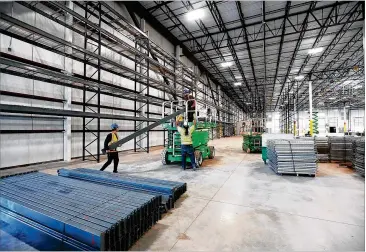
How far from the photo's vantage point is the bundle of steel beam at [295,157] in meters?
5.99

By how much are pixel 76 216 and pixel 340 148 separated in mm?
10293

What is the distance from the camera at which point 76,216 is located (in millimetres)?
2445

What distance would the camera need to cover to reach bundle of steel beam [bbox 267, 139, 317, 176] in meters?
5.99

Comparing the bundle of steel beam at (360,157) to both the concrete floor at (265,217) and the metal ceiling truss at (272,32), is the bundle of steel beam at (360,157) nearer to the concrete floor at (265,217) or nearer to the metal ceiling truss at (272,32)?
the concrete floor at (265,217)

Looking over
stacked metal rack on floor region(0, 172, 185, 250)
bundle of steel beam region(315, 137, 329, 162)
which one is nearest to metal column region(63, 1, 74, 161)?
stacked metal rack on floor region(0, 172, 185, 250)

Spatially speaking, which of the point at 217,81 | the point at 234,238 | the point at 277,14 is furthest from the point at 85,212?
the point at 217,81

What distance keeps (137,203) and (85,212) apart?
727 millimetres

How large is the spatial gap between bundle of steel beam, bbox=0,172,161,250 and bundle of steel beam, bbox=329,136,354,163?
888cm

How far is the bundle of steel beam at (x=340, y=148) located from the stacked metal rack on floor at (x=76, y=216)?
349 inches

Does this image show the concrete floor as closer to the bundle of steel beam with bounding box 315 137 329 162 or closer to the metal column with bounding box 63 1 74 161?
the bundle of steel beam with bounding box 315 137 329 162

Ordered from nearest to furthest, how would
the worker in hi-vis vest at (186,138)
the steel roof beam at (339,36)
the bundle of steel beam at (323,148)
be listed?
the worker in hi-vis vest at (186,138) → the bundle of steel beam at (323,148) → the steel roof beam at (339,36)

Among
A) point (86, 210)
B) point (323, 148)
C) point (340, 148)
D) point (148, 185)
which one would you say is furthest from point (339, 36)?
point (86, 210)

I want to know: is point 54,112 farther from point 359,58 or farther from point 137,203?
point 359,58

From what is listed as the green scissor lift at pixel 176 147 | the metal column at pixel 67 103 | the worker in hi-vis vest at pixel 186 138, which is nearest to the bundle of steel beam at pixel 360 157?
the green scissor lift at pixel 176 147
